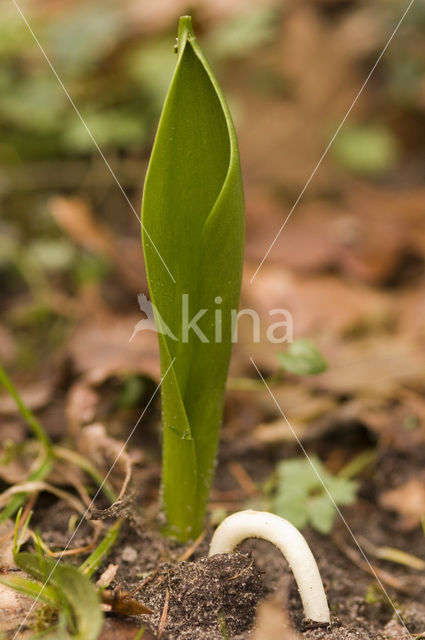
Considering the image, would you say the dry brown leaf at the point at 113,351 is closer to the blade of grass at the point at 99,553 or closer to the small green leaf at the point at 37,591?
the blade of grass at the point at 99,553

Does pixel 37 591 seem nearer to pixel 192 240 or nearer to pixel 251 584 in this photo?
pixel 251 584

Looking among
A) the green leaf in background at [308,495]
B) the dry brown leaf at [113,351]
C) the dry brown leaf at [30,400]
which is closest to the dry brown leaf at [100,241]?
the dry brown leaf at [113,351]

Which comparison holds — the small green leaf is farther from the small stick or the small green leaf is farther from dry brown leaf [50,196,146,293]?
dry brown leaf [50,196,146,293]

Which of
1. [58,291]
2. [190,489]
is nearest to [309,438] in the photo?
[190,489]

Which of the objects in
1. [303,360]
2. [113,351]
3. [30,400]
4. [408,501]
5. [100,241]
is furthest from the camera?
[100,241]

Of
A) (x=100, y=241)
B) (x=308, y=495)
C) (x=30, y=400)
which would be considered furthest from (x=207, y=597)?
(x=100, y=241)

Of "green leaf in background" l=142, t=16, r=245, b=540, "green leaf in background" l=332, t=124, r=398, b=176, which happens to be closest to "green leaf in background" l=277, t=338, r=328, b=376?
"green leaf in background" l=142, t=16, r=245, b=540
